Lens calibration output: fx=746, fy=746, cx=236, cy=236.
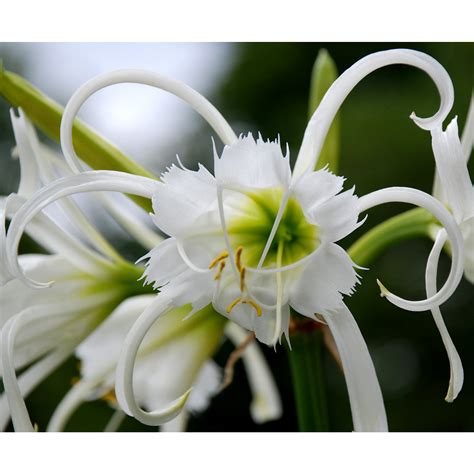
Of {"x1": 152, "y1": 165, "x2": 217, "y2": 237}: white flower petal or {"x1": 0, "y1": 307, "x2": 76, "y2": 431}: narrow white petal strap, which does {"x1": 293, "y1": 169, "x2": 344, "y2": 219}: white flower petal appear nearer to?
{"x1": 152, "y1": 165, "x2": 217, "y2": 237}: white flower petal

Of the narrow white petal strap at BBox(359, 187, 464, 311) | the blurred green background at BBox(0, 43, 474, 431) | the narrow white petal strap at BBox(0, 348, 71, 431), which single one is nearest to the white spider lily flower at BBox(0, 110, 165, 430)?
the narrow white petal strap at BBox(0, 348, 71, 431)

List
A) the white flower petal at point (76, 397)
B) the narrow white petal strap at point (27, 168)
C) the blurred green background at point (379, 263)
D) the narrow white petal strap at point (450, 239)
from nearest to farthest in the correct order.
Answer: the narrow white petal strap at point (450, 239) → the narrow white petal strap at point (27, 168) → the white flower petal at point (76, 397) → the blurred green background at point (379, 263)

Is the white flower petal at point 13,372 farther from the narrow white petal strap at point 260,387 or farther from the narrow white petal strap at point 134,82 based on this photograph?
the narrow white petal strap at point 260,387


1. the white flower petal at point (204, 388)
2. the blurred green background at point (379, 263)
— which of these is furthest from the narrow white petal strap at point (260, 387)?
the blurred green background at point (379, 263)

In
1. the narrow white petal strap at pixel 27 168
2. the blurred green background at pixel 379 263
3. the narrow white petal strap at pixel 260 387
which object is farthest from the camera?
the blurred green background at pixel 379 263
